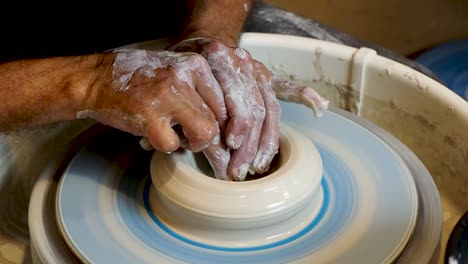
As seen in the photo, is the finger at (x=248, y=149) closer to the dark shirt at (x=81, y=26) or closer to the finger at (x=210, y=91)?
the finger at (x=210, y=91)

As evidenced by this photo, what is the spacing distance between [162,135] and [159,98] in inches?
2.3

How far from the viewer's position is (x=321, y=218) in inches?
38.8

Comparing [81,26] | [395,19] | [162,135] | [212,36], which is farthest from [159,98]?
[395,19]

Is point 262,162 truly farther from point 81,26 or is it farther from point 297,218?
point 81,26

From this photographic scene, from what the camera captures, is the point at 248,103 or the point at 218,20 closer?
the point at 248,103

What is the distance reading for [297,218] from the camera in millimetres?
966

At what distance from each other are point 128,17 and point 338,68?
2.01 feet

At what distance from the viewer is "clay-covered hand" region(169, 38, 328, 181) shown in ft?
3.15

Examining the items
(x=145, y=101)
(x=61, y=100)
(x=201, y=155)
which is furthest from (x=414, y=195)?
(x=61, y=100)

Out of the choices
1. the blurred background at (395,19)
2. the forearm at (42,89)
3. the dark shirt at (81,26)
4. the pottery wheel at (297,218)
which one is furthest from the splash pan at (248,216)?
the blurred background at (395,19)

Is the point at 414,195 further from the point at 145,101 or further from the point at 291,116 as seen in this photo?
the point at 145,101

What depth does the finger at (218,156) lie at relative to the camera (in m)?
0.97

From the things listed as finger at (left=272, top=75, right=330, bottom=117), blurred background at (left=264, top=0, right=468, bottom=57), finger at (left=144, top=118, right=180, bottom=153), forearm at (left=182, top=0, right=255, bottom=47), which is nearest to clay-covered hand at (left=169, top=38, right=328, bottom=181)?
finger at (left=272, top=75, right=330, bottom=117)

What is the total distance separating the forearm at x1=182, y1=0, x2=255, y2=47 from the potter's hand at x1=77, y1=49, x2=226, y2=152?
0.30 meters
